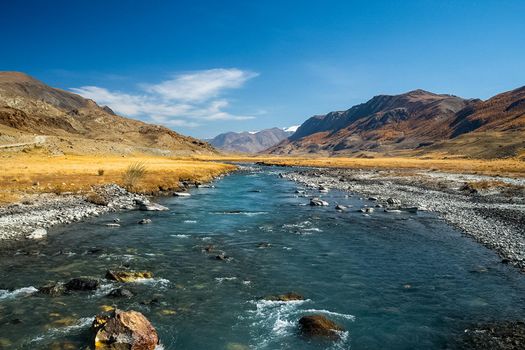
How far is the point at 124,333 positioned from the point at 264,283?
866 cm

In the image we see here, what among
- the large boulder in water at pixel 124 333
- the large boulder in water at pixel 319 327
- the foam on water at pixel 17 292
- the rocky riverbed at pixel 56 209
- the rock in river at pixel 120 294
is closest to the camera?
the large boulder in water at pixel 124 333

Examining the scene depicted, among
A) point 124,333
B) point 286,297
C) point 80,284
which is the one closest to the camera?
point 124,333

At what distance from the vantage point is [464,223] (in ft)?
114

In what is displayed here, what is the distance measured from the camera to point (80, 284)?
60.4 ft

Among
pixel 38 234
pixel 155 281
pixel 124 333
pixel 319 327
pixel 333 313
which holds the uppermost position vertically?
pixel 38 234

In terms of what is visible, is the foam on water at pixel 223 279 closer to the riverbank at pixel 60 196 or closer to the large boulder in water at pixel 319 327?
the large boulder in water at pixel 319 327

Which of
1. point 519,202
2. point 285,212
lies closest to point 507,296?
point 285,212

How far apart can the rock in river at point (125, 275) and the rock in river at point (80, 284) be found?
1.08 meters

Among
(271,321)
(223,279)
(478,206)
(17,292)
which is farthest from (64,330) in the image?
(478,206)

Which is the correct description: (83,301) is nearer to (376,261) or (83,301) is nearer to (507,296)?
(376,261)

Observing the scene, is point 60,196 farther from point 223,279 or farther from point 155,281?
point 223,279

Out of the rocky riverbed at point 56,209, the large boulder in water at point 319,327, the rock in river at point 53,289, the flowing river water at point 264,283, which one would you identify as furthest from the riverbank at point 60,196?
the large boulder in water at point 319,327

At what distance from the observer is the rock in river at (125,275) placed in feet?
64.3

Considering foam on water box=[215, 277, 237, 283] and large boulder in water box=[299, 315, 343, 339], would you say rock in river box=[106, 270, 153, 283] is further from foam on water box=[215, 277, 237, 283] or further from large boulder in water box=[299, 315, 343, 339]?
large boulder in water box=[299, 315, 343, 339]
